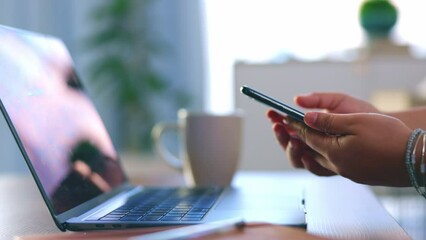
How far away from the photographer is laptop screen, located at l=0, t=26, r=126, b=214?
571 millimetres

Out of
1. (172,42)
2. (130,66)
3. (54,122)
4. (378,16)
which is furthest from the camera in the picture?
(172,42)

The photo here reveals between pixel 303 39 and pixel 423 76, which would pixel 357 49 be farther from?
pixel 303 39

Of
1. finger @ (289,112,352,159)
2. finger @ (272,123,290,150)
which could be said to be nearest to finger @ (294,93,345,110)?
finger @ (272,123,290,150)

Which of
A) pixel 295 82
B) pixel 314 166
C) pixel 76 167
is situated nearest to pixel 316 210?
pixel 314 166

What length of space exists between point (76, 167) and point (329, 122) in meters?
0.27

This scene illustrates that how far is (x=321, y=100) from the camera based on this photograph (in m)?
0.86

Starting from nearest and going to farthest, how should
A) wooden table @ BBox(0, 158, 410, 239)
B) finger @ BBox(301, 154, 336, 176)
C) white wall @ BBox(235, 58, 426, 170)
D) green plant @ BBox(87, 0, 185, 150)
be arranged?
wooden table @ BBox(0, 158, 410, 239) → finger @ BBox(301, 154, 336, 176) → white wall @ BBox(235, 58, 426, 170) → green plant @ BBox(87, 0, 185, 150)

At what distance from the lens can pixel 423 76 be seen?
2348 millimetres

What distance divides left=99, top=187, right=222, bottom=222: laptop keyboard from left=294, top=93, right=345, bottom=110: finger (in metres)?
0.15

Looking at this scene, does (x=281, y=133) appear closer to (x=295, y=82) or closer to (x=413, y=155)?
(x=413, y=155)

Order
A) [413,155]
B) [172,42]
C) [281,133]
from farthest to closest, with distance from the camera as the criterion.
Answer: [172,42]
[281,133]
[413,155]

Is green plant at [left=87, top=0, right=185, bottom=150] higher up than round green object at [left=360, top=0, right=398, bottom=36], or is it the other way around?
round green object at [left=360, top=0, right=398, bottom=36]

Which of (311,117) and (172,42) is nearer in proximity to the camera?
(311,117)

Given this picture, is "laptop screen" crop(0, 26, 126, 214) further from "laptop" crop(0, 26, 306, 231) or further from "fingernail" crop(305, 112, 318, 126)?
"fingernail" crop(305, 112, 318, 126)
